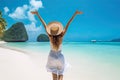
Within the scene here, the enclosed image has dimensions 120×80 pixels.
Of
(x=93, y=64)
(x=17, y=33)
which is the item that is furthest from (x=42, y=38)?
(x=93, y=64)

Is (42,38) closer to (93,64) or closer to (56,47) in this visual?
(93,64)

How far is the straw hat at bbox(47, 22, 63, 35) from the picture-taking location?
274cm

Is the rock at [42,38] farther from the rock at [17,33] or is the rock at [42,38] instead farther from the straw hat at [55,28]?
the straw hat at [55,28]

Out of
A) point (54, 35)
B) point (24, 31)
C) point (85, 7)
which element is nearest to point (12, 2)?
point (85, 7)

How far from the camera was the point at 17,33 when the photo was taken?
34375 millimetres

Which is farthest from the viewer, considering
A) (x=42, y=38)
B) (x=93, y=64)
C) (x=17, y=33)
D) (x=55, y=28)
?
(x=42, y=38)

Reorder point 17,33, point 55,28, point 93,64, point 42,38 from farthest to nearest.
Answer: point 42,38, point 17,33, point 93,64, point 55,28

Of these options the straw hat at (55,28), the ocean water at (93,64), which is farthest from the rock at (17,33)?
the straw hat at (55,28)

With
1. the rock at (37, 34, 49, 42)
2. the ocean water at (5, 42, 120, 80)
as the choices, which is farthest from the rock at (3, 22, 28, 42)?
the ocean water at (5, 42, 120, 80)

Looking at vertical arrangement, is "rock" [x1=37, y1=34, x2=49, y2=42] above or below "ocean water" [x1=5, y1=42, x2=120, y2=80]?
above

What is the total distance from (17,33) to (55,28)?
105ft

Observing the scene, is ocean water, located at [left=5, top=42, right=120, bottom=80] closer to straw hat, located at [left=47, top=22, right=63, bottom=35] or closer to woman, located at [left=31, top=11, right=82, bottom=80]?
woman, located at [left=31, top=11, right=82, bottom=80]

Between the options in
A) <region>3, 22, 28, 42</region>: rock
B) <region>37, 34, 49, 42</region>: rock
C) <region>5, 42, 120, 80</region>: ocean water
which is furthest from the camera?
<region>37, 34, 49, 42</region>: rock

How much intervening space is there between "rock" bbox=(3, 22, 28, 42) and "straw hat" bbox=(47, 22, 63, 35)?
29.6m
